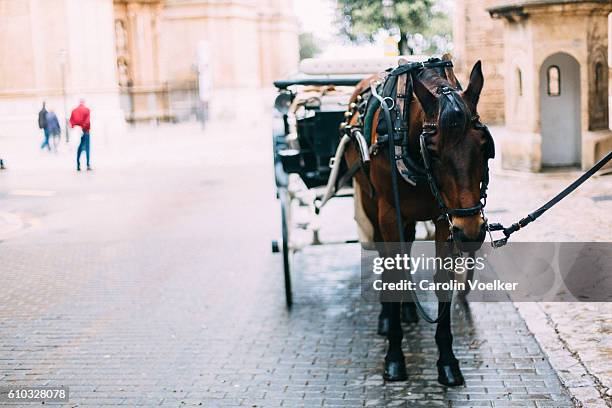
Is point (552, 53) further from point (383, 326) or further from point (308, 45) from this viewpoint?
point (308, 45)

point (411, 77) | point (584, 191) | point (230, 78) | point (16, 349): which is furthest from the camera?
point (230, 78)

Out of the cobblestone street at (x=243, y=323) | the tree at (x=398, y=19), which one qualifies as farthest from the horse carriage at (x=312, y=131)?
the tree at (x=398, y=19)

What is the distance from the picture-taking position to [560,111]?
1747cm

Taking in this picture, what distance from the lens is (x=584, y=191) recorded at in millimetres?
13984

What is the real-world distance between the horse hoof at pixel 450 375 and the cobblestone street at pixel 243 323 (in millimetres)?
56

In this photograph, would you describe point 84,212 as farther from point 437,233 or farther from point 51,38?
point 51,38

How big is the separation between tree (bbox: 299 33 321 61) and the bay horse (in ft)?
291

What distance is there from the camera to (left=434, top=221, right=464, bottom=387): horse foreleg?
239 inches

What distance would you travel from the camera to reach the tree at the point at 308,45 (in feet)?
310

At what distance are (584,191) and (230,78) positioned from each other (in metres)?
38.3

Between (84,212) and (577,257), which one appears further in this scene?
(84,212)

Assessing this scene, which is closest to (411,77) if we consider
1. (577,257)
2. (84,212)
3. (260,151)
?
(577,257)

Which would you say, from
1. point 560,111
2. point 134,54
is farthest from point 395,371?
point 134,54

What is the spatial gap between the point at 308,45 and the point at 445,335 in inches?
3551
